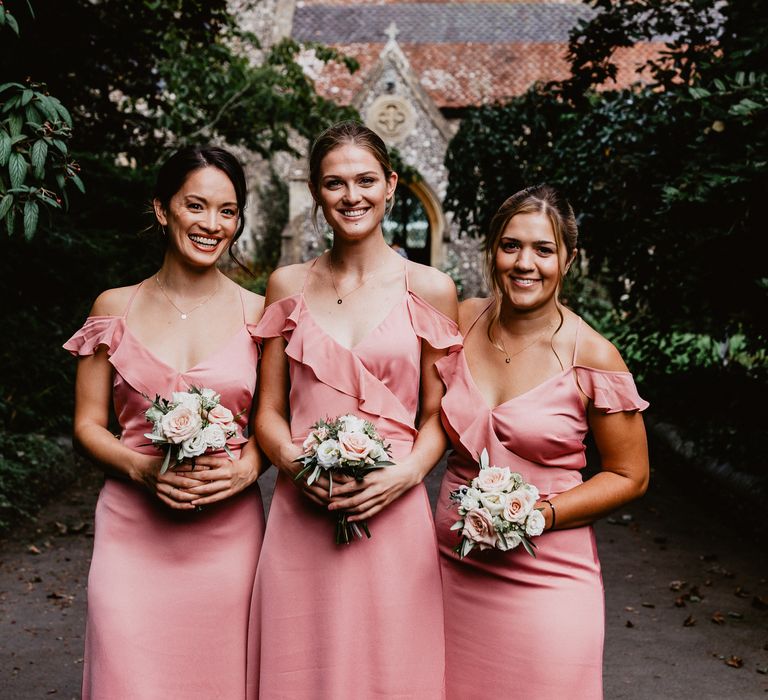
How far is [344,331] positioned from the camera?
307 cm

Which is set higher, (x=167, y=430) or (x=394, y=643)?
(x=167, y=430)

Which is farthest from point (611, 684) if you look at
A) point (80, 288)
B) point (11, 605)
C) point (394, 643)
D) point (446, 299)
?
point (80, 288)

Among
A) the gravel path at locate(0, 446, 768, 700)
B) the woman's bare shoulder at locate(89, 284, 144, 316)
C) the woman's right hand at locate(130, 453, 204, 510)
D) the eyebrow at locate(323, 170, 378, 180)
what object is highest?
the eyebrow at locate(323, 170, 378, 180)

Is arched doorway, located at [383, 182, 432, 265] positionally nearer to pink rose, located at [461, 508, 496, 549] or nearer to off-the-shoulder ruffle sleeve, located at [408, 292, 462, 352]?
off-the-shoulder ruffle sleeve, located at [408, 292, 462, 352]

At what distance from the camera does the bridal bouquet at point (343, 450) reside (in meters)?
2.66

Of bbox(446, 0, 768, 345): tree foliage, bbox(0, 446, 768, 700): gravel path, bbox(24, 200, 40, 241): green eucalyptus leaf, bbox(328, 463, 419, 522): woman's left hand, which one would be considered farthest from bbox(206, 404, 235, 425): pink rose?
bbox(446, 0, 768, 345): tree foliage

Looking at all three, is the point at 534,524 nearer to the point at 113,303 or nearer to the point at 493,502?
the point at 493,502

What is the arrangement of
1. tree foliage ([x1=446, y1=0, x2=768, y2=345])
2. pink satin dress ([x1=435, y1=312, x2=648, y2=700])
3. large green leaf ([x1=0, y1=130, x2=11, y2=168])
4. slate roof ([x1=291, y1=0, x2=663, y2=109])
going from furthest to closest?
slate roof ([x1=291, y1=0, x2=663, y2=109]) → tree foliage ([x1=446, y1=0, x2=768, y2=345]) → large green leaf ([x1=0, y1=130, x2=11, y2=168]) → pink satin dress ([x1=435, y1=312, x2=648, y2=700])

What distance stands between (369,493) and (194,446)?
21.5 inches

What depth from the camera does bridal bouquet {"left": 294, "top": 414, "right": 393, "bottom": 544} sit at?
2656 mm

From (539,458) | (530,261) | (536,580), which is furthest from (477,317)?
(536,580)

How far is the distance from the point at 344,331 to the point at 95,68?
649 centimetres

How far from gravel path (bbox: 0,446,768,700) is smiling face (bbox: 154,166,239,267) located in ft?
9.27

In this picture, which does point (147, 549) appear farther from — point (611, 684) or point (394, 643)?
point (611, 684)
